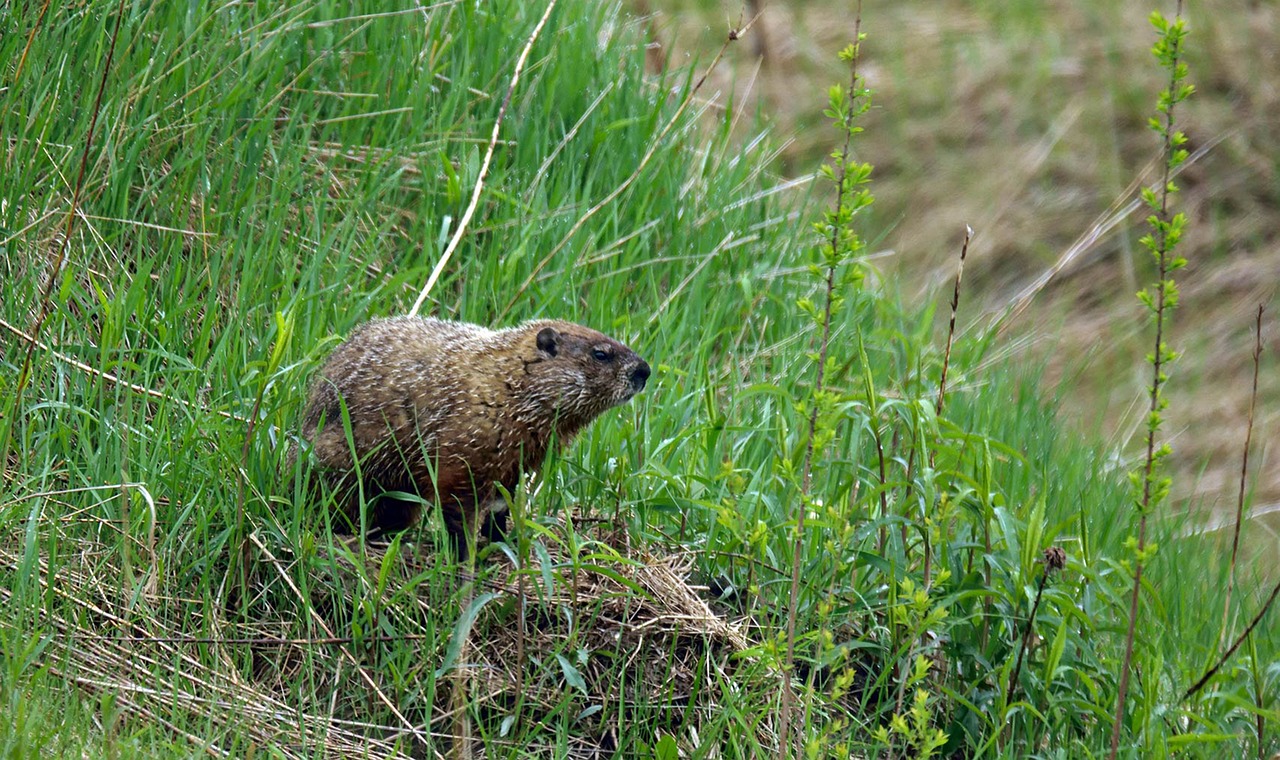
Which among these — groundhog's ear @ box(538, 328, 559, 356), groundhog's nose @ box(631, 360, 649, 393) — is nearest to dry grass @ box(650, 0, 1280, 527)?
groundhog's nose @ box(631, 360, 649, 393)

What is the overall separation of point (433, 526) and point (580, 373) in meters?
0.66

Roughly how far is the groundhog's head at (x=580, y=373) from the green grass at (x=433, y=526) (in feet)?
0.59

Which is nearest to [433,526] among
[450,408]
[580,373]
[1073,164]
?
[450,408]

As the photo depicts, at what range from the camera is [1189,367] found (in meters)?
8.55

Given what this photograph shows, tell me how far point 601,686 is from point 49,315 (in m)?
2.09

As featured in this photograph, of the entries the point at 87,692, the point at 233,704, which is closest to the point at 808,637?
the point at 233,704

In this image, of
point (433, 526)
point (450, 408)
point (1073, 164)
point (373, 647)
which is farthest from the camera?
point (1073, 164)

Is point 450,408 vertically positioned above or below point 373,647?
above

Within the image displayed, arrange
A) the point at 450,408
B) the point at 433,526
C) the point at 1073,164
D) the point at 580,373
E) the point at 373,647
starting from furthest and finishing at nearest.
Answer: the point at 1073,164
the point at 580,373
the point at 450,408
the point at 433,526
the point at 373,647

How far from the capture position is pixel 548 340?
4.44 m

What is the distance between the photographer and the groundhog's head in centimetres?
435

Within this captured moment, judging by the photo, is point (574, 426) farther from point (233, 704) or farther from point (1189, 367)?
point (1189, 367)

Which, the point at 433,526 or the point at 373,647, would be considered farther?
the point at 433,526

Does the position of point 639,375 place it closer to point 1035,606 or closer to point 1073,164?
point 1035,606
